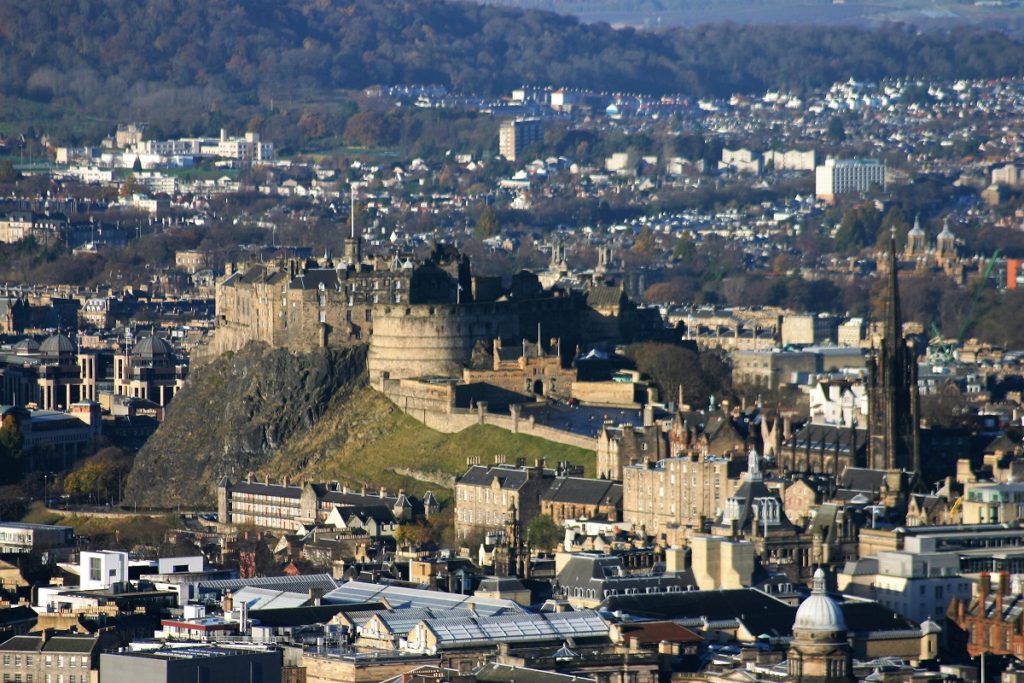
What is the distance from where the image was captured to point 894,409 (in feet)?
335

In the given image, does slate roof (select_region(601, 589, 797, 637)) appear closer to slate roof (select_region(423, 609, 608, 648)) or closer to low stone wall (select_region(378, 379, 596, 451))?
slate roof (select_region(423, 609, 608, 648))

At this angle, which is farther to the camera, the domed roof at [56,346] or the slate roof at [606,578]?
the domed roof at [56,346]

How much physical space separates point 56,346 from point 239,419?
139ft

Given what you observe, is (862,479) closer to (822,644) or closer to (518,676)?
(518,676)

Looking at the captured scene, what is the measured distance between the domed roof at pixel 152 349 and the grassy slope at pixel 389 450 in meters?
39.0

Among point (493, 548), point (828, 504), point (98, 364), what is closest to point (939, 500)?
point (828, 504)

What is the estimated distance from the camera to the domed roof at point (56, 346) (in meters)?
172

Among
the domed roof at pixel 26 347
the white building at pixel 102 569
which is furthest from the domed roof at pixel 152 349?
the white building at pixel 102 569

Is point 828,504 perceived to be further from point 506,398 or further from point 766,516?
point 506,398

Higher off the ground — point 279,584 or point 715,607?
point 715,607

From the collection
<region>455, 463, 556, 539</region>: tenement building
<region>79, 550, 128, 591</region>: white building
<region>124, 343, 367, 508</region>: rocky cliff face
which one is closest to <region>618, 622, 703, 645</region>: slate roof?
<region>79, 550, 128, 591</region>: white building

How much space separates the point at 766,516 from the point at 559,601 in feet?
28.1

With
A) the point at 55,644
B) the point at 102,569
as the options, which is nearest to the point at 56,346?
the point at 102,569

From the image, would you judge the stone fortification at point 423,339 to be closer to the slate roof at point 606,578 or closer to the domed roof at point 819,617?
the slate roof at point 606,578
